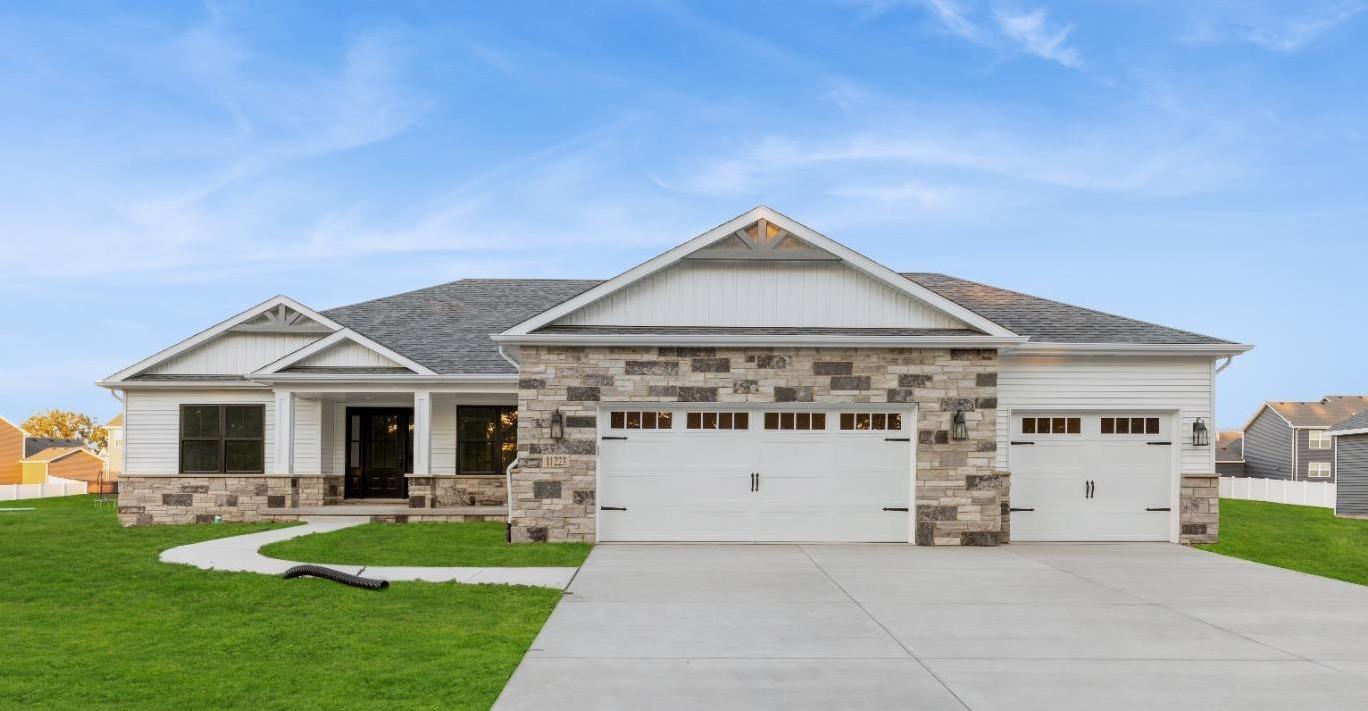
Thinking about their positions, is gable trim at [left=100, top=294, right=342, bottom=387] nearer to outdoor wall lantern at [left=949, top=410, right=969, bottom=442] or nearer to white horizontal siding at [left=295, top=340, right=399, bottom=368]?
white horizontal siding at [left=295, top=340, right=399, bottom=368]

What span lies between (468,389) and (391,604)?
9.70m

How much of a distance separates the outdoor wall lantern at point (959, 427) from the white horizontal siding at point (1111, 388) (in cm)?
113

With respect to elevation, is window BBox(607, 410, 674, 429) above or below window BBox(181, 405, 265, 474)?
above

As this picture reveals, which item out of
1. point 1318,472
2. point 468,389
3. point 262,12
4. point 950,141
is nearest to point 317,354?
point 468,389

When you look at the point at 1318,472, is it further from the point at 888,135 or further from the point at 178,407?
the point at 178,407

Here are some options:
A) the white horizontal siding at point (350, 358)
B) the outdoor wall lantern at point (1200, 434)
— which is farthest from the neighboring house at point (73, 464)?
the outdoor wall lantern at point (1200, 434)

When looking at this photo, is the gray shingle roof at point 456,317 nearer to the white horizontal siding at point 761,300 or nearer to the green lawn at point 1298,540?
the white horizontal siding at point 761,300

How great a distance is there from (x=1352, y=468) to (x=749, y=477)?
86.5 ft

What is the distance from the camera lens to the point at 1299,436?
43.2 metres

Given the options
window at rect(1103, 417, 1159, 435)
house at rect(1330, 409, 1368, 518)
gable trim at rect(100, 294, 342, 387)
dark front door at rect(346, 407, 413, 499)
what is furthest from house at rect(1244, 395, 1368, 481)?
gable trim at rect(100, 294, 342, 387)

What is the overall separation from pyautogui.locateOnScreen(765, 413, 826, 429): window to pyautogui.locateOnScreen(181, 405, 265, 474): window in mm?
12064

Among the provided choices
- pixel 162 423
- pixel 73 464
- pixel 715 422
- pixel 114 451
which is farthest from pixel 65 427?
pixel 715 422

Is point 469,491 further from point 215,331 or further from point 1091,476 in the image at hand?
point 1091,476

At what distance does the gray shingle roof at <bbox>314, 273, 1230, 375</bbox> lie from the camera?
1552 cm
